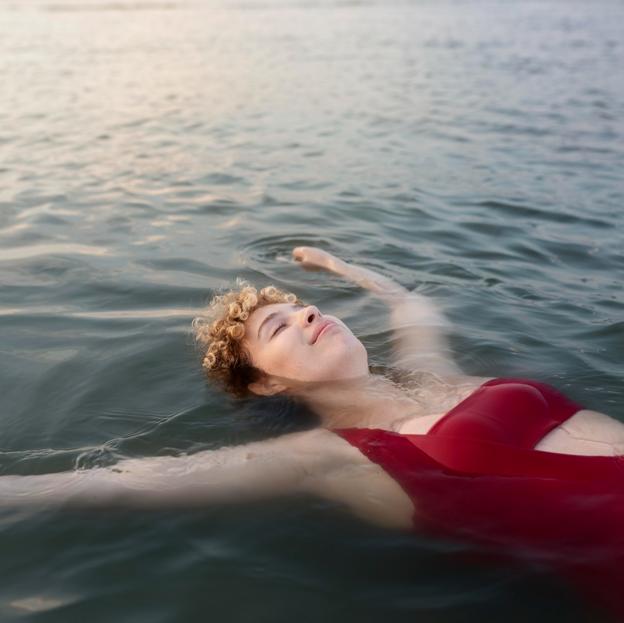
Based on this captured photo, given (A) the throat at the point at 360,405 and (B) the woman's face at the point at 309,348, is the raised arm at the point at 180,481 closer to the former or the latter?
(A) the throat at the point at 360,405

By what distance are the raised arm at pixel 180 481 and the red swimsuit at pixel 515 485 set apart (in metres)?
0.36

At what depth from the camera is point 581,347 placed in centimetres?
580

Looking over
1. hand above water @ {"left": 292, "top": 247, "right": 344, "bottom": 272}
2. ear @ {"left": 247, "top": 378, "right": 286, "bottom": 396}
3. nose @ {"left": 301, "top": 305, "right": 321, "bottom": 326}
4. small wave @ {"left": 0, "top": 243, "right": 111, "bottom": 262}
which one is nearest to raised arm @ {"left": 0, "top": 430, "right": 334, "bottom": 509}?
ear @ {"left": 247, "top": 378, "right": 286, "bottom": 396}

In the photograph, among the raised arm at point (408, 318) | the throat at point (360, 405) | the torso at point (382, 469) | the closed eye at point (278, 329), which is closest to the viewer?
the torso at point (382, 469)

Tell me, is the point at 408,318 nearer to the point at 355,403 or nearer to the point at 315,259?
the point at 315,259

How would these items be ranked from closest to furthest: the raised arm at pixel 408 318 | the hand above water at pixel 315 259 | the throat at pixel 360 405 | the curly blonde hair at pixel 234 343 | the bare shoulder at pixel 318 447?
the bare shoulder at pixel 318 447 → the throat at pixel 360 405 → the curly blonde hair at pixel 234 343 → the raised arm at pixel 408 318 → the hand above water at pixel 315 259

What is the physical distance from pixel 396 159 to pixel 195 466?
7987 millimetres

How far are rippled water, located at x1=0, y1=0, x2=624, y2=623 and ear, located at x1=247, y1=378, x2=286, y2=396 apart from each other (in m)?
0.16

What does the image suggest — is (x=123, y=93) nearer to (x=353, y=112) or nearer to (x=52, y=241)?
(x=353, y=112)

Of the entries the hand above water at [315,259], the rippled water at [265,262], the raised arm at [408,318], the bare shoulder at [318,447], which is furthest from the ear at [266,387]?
the hand above water at [315,259]

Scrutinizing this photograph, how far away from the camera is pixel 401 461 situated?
13.1 feet

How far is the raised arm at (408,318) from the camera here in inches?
214

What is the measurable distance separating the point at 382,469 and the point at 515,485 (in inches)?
26.0

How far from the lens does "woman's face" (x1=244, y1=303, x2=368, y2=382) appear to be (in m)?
4.54
